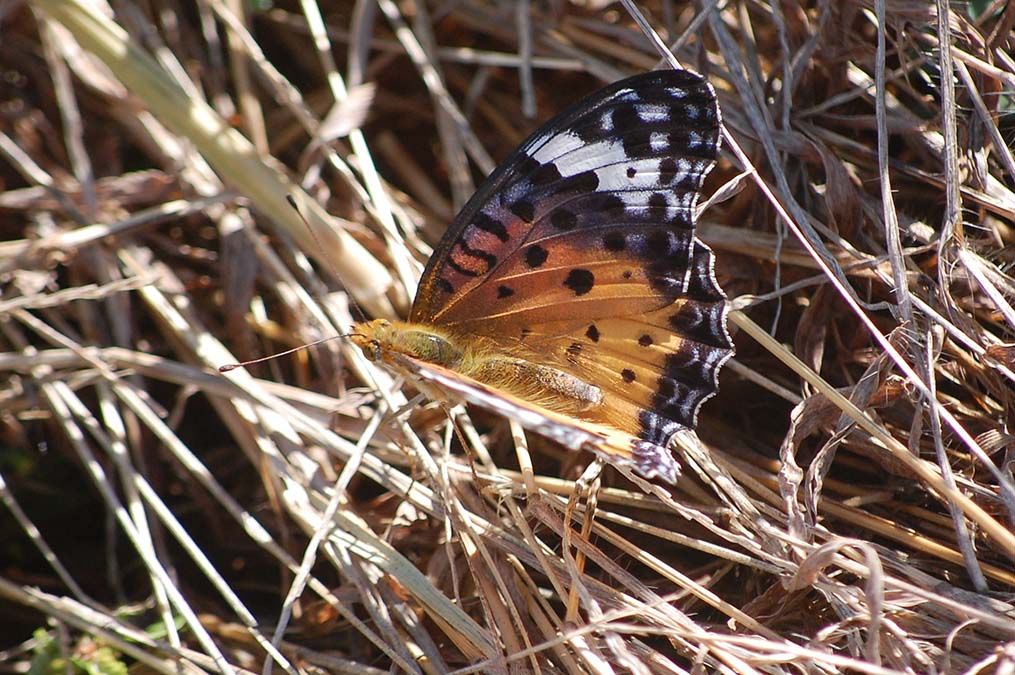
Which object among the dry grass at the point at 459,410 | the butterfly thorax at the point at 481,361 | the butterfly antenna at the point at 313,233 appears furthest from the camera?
the butterfly antenna at the point at 313,233

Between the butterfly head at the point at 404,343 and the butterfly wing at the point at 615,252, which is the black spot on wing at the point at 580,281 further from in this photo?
the butterfly head at the point at 404,343

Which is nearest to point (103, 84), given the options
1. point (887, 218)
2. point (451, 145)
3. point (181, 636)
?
point (451, 145)

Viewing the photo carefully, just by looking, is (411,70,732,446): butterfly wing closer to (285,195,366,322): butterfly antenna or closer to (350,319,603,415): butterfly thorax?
(350,319,603,415): butterfly thorax

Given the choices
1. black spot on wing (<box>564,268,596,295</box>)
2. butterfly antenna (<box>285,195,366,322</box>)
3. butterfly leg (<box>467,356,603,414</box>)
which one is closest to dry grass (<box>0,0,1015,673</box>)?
butterfly antenna (<box>285,195,366,322</box>)

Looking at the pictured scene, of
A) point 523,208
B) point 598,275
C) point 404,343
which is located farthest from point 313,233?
point 598,275

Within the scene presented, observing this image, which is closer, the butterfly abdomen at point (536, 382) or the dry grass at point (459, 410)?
the dry grass at point (459, 410)

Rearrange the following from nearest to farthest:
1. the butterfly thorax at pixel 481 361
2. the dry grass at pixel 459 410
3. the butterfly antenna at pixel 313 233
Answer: the dry grass at pixel 459 410
the butterfly thorax at pixel 481 361
the butterfly antenna at pixel 313 233

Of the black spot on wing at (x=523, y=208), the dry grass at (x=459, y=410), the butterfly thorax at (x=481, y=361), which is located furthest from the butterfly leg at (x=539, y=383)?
the black spot on wing at (x=523, y=208)

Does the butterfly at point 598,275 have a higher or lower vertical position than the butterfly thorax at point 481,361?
higher

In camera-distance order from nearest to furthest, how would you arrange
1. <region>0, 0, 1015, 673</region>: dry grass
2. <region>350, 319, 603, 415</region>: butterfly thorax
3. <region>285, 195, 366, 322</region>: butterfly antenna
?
1. <region>0, 0, 1015, 673</region>: dry grass
2. <region>350, 319, 603, 415</region>: butterfly thorax
3. <region>285, 195, 366, 322</region>: butterfly antenna
